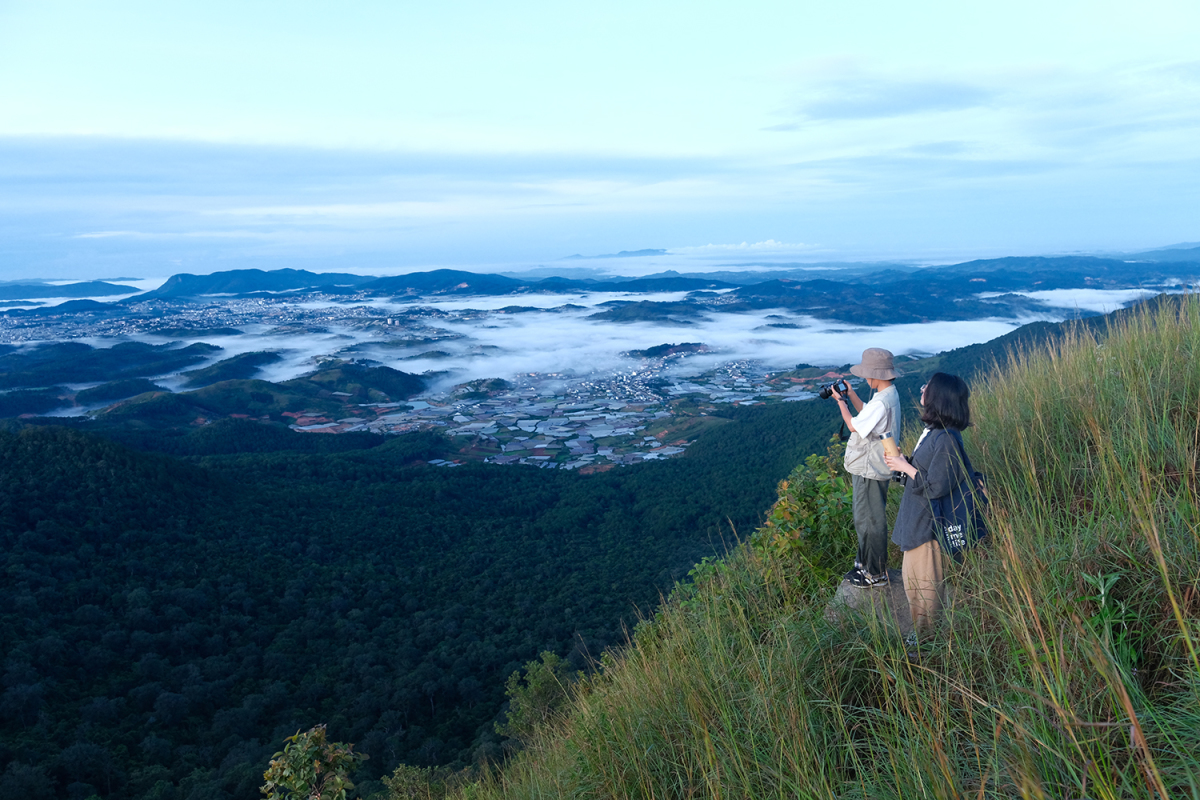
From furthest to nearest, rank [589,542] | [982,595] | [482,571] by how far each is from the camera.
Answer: [589,542] → [482,571] → [982,595]

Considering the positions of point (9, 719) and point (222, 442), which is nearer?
point (9, 719)

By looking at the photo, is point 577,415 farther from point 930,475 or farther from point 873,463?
point 930,475

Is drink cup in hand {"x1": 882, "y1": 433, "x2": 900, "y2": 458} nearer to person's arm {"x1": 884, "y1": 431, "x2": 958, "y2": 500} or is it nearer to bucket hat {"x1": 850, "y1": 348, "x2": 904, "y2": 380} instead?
person's arm {"x1": 884, "y1": 431, "x2": 958, "y2": 500}

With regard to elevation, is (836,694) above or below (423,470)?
above

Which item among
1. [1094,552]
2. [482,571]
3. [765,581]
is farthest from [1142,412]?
[482,571]

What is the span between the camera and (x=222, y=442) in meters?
73.8

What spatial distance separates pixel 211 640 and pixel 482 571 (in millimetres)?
13976

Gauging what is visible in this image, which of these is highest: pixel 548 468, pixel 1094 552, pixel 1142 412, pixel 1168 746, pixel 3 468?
pixel 1142 412

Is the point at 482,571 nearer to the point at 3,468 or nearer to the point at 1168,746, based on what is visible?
the point at 3,468

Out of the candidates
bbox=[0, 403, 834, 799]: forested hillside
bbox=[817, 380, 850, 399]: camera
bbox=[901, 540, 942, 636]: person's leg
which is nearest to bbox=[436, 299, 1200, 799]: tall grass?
bbox=[901, 540, 942, 636]: person's leg

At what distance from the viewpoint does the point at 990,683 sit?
2.40 m

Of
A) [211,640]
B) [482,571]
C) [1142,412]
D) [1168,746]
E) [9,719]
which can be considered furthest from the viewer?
[482,571]

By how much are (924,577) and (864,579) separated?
69 cm

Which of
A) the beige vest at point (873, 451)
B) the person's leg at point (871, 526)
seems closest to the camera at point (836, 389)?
the beige vest at point (873, 451)
